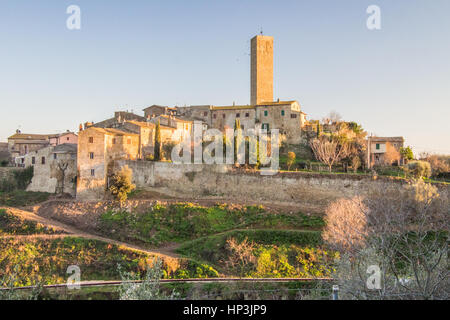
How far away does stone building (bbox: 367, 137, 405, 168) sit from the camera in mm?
35469

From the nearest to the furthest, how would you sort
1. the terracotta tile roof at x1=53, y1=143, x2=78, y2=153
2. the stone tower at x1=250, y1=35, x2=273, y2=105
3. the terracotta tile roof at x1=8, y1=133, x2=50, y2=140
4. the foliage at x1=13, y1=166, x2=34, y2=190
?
the terracotta tile roof at x1=53, y1=143, x2=78, y2=153, the foliage at x1=13, y1=166, x2=34, y2=190, the terracotta tile roof at x1=8, y1=133, x2=50, y2=140, the stone tower at x1=250, y1=35, x2=273, y2=105

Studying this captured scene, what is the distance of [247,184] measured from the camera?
29.5 meters

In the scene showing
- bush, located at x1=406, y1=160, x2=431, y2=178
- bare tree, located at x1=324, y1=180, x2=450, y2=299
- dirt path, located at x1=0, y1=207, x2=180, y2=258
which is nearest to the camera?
bare tree, located at x1=324, y1=180, x2=450, y2=299

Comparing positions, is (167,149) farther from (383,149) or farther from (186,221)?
(383,149)

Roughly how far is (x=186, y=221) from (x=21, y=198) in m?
18.9

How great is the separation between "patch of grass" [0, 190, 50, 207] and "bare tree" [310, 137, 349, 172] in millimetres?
29213

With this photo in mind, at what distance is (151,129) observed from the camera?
3775 cm

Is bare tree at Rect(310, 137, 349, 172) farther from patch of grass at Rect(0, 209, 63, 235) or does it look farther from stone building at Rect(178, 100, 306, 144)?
patch of grass at Rect(0, 209, 63, 235)

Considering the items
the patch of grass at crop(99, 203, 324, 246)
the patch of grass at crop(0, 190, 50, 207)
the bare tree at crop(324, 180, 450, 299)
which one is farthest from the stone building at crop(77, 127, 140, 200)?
the bare tree at crop(324, 180, 450, 299)

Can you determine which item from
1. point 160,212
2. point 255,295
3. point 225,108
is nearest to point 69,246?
point 160,212

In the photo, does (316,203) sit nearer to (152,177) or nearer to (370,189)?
(370,189)

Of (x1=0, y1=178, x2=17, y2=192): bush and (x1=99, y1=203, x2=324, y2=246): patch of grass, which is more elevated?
(x1=0, y1=178, x2=17, y2=192): bush

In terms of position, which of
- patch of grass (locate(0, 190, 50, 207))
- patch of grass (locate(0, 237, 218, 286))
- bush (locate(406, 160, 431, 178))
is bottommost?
patch of grass (locate(0, 237, 218, 286))

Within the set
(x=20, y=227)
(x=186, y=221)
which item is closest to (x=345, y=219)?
(x=186, y=221)
